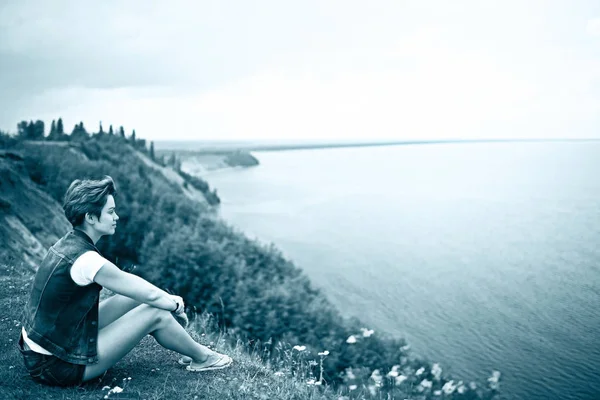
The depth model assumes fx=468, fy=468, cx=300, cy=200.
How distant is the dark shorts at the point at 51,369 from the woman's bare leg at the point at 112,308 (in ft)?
1.43

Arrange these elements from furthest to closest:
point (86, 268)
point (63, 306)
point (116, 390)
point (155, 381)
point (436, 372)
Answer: point (436, 372) → point (155, 381) → point (116, 390) → point (63, 306) → point (86, 268)

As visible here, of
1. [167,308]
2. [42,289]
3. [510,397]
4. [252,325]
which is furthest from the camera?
[252,325]

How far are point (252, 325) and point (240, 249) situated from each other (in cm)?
564

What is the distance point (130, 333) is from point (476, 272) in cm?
1870

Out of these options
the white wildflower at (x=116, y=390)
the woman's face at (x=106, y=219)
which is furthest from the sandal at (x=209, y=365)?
the woman's face at (x=106, y=219)

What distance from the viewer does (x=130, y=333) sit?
3.69m

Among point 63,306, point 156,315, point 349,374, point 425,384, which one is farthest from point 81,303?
point 425,384

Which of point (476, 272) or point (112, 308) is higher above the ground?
point (112, 308)

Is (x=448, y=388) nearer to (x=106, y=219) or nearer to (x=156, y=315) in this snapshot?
(x=156, y=315)

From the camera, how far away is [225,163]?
3679 inches

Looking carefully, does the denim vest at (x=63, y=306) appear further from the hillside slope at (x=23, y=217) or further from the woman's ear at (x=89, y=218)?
the hillside slope at (x=23, y=217)

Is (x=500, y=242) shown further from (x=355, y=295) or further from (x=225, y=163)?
(x=225, y=163)

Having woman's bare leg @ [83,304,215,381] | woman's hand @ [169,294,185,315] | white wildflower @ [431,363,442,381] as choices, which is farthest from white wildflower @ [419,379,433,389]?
woman's hand @ [169,294,185,315]

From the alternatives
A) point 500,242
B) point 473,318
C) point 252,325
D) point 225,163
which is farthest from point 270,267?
point 225,163
